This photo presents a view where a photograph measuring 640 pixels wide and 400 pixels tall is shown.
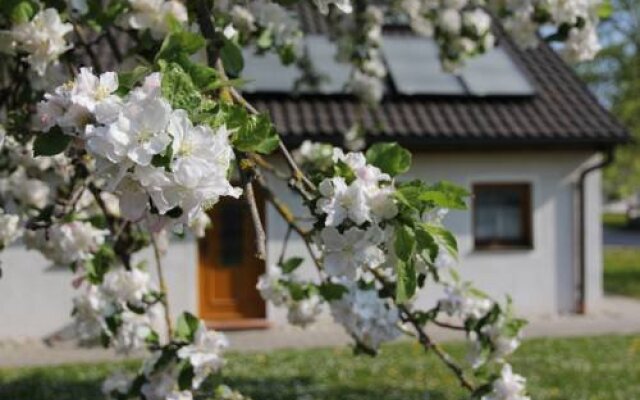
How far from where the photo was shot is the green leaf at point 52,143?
1.71 meters

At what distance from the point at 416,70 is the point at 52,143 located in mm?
9733

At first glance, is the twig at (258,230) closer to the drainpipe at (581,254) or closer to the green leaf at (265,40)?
the green leaf at (265,40)

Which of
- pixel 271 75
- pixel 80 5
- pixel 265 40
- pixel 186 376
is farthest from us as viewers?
pixel 271 75

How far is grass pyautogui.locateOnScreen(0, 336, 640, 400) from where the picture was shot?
6.71 meters

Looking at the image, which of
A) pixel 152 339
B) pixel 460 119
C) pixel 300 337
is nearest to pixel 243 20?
pixel 152 339

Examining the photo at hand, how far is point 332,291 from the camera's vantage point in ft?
10.2

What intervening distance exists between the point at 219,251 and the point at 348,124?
206cm

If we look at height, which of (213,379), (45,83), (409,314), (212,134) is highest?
(45,83)

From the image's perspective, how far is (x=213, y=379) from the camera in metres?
3.02

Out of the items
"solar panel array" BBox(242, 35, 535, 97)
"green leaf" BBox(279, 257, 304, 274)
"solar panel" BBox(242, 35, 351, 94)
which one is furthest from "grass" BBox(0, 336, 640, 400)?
"solar panel array" BBox(242, 35, 535, 97)

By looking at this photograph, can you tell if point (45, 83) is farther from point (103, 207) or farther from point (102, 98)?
point (102, 98)

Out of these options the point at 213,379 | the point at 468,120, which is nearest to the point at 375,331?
the point at 213,379

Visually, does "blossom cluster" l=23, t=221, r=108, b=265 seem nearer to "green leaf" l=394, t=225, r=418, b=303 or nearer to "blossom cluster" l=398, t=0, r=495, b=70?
"green leaf" l=394, t=225, r=418, b=303

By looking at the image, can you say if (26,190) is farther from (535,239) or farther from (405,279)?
(535,239)
